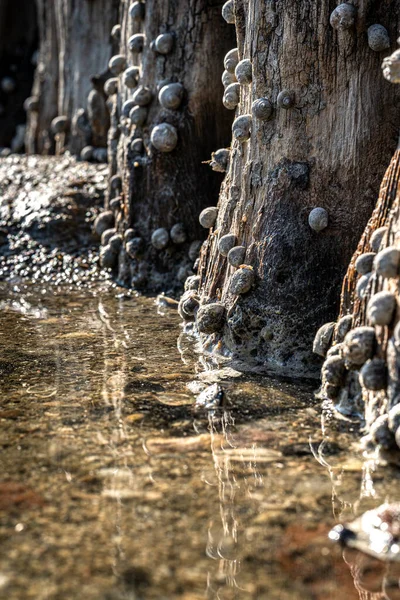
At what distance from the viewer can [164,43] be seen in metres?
5.99

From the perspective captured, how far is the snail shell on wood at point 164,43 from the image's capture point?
5992 mm

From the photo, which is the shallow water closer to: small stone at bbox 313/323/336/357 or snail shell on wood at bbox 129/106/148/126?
small stone at bbox 313/323/336/357

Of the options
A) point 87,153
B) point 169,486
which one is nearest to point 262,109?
point 169,486

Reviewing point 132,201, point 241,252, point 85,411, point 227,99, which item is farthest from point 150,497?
point 132,201

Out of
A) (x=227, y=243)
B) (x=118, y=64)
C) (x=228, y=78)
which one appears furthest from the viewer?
(x=118, y=64)

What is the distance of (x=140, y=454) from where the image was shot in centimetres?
315

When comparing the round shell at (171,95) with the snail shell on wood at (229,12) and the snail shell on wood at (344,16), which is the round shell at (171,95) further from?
the snail shell on wood at (344,16)

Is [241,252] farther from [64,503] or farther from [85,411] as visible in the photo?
[64,503]

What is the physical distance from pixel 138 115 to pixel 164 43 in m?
0.56

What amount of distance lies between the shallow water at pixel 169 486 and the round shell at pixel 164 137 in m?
2.09

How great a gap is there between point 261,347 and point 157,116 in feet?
8.04

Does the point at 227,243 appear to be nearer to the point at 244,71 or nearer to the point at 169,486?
the point at 244,71

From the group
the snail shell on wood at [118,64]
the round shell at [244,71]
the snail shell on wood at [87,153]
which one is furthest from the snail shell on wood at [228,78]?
the snail shell on wood at [87,153]

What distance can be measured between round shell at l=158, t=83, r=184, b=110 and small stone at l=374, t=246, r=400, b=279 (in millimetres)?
3136
